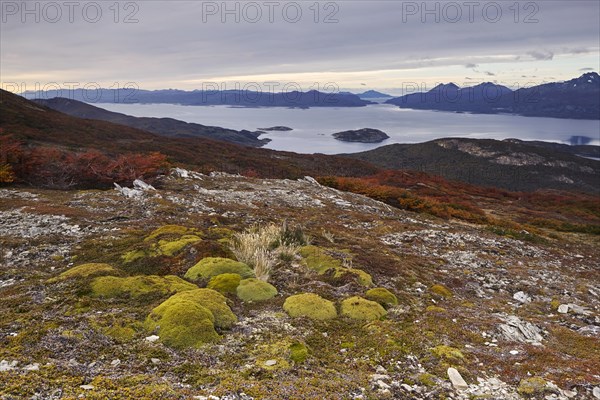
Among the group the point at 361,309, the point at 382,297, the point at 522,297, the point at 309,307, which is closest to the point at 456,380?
the point at 361,309

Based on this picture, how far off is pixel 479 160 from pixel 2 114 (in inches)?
5413

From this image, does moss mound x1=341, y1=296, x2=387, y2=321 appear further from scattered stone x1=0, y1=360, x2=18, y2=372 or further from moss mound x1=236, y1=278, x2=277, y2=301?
scattered stone x1=0, y1=360, x2=18, y2=372

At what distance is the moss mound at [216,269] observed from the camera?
9586 millimetres

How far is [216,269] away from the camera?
975 centimetres

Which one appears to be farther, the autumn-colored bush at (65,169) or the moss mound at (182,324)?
the autumn-colored bush at (65,169)

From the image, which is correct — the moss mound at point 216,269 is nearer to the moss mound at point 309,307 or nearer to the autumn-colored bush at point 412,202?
the moss mound at point 309,307

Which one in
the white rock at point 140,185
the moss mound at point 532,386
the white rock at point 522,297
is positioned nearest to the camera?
the moss mound at point 532,386

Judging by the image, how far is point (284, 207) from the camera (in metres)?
24.9

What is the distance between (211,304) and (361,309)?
3.30 metres

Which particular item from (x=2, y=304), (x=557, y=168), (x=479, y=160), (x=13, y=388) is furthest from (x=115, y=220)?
(x=557, y=168)

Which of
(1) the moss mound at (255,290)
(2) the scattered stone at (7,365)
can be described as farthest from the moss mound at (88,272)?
(2) the scattered stone at (7,365)

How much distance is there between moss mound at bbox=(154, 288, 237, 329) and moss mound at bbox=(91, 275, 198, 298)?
80 centimetres

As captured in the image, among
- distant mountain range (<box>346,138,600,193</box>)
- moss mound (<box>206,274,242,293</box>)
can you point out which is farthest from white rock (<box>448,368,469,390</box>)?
distant mountain range (<box>346,138,600,193</box>)

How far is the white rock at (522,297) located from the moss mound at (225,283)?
29.0 feet
